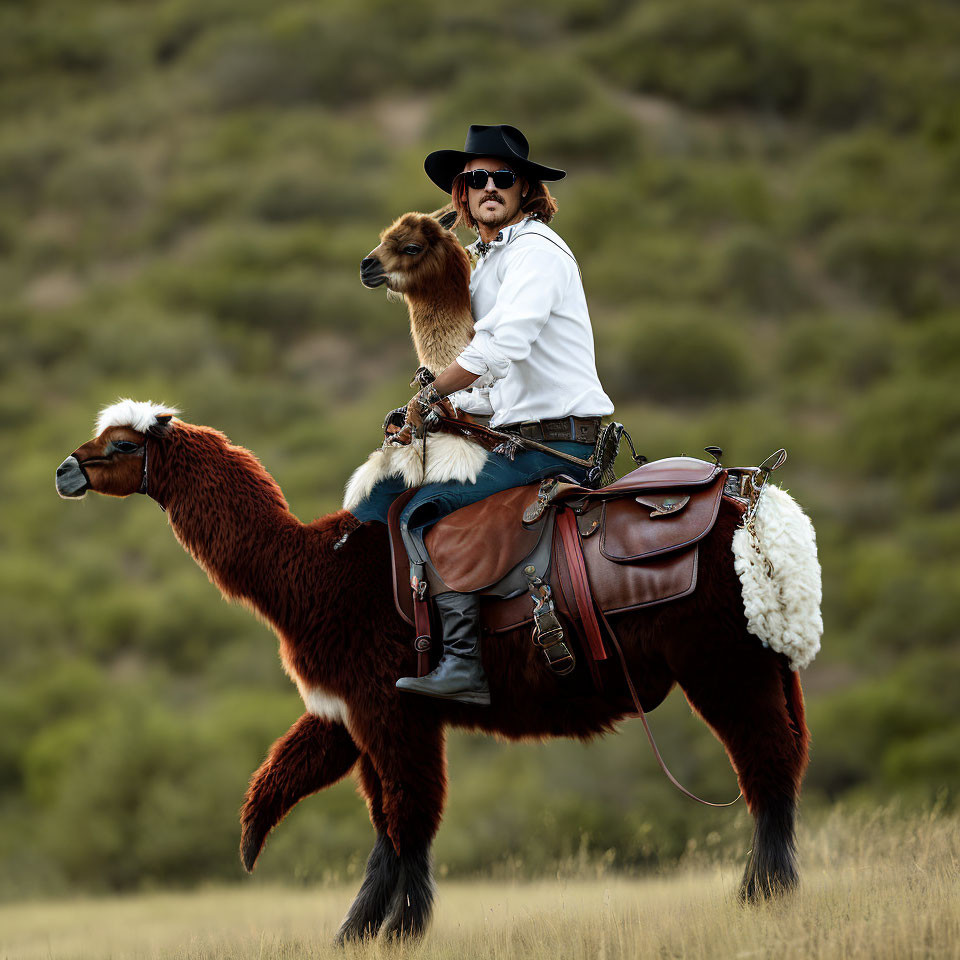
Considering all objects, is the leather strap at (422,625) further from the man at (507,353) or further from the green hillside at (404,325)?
the green hillside at (404,325)

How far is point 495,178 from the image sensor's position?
5156 mm

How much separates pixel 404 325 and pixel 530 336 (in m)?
31.4

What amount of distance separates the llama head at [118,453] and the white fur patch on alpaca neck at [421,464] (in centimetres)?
98

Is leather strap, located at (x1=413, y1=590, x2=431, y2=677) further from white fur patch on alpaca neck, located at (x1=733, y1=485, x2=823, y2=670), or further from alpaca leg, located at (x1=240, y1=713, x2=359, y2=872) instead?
white fur patch on alpaca neck, located at (x1=733, y1=485, x2=823, y2=670)

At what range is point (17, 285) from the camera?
41.6m

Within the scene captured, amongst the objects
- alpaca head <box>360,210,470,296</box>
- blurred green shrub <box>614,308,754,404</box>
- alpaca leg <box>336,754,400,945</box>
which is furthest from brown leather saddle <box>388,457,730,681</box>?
blurred green shrub <box>614,308,754,404</box>

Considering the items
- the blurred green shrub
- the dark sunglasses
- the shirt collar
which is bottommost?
the shirt collar

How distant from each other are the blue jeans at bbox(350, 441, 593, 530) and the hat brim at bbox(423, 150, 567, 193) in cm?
122

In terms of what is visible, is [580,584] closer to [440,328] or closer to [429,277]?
[440,328]

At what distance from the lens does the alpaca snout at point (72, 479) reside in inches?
A: 201

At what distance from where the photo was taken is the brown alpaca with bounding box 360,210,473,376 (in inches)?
201

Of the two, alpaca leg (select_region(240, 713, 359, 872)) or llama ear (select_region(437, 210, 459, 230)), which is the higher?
llama ear (select_region(437, 210, 459, 230))

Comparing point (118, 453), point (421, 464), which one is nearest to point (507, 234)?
point (421, 464)

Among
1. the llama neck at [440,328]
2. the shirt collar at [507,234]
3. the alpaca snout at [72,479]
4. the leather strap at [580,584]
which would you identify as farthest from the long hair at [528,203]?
the alpaca snout at [72,479]
